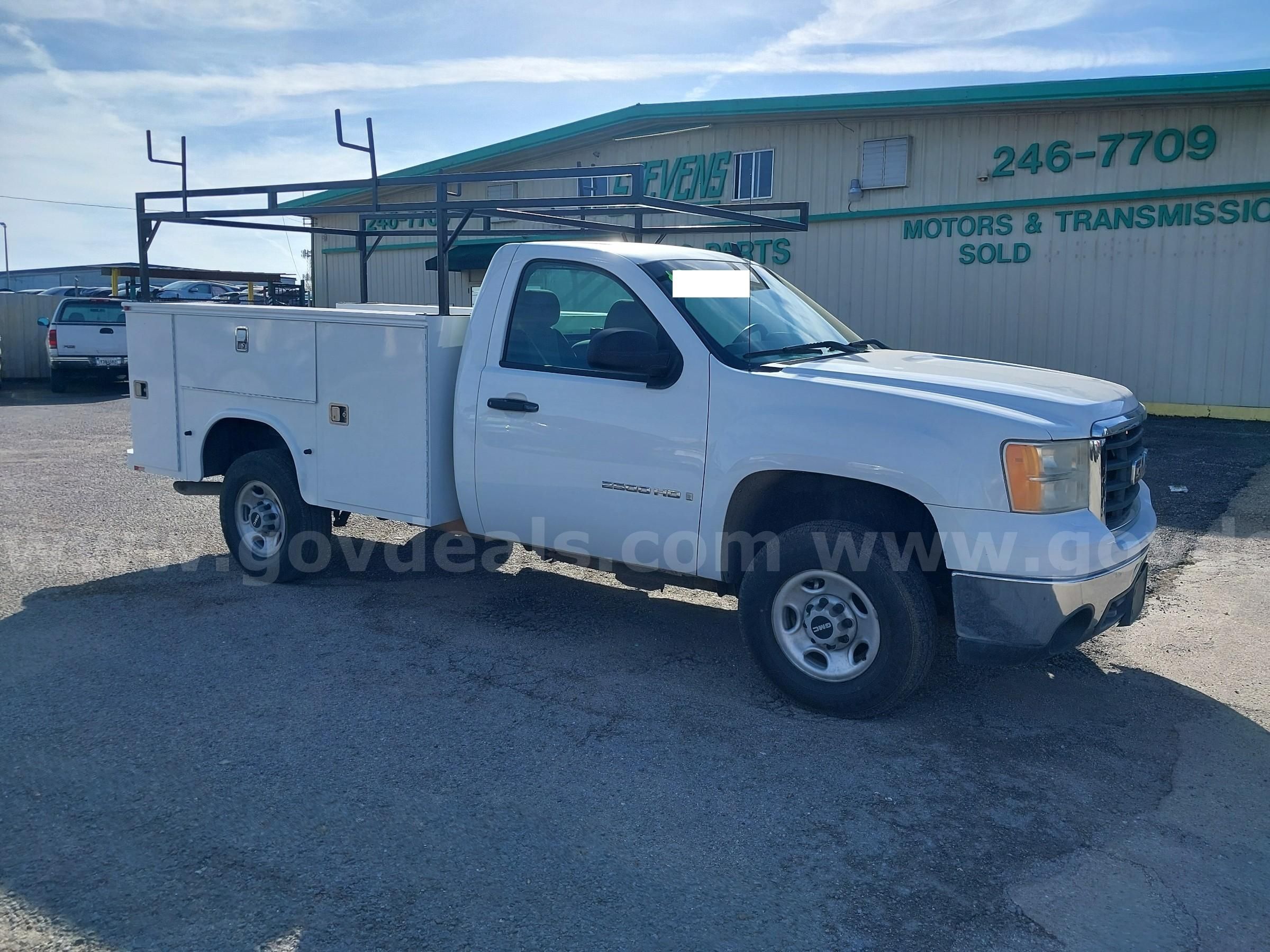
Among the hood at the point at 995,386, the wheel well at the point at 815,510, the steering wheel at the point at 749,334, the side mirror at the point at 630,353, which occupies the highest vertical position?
the steering wheel at the point at 749,334

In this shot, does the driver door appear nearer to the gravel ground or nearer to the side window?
the side window

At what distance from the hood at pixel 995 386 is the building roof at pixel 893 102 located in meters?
→ 7.11

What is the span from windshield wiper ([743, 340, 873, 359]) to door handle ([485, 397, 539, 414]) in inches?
45.6

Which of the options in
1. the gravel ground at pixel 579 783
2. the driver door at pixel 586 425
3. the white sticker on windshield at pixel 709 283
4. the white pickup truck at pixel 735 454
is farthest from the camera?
the white sticker on windshield at pixel 709 283

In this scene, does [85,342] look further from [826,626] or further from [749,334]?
[826,626]

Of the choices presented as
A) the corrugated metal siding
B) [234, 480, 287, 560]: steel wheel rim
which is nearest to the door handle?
[234, 480, 287, 560]: steel wheel rim

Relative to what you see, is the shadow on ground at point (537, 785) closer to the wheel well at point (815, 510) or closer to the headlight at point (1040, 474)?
the wheel well at point (815, 510)

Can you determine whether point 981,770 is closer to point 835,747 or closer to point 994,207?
point 835,747

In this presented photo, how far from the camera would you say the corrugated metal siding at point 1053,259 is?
572 inches

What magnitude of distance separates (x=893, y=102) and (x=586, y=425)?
12.6 m

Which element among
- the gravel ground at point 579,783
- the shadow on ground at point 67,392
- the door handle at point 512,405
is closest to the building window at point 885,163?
the gravel ground at point 579,783

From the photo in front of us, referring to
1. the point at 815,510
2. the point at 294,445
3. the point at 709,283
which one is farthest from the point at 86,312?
the point at 815,510

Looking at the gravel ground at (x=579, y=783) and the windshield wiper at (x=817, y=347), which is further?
the windshield wiper at (x=817, y=347)

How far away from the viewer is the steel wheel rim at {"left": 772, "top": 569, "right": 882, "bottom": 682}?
16.0ft
